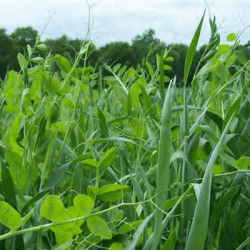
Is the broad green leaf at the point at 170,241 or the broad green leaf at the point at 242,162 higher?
the broad green leaf at the point at 242,162

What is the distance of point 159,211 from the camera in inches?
18.2

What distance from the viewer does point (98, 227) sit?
1.50 ft

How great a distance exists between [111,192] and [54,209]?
10 cm

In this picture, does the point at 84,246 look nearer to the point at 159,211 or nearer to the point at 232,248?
the point at 159,211

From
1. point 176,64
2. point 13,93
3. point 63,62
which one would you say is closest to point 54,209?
point 63,62

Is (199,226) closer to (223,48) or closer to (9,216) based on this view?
(9,216)

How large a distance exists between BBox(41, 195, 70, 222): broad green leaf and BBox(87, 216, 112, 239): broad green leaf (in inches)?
1.1

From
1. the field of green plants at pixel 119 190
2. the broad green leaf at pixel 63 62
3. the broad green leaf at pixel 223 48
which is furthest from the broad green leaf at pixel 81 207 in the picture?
the broad green leaf at pixel 223 48

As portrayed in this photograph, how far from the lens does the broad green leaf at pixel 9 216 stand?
405 millimetres

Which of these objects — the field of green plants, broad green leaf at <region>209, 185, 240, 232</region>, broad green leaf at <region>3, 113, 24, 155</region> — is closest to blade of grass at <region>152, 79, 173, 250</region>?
the field of green plants

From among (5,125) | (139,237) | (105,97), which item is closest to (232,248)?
(139,237)

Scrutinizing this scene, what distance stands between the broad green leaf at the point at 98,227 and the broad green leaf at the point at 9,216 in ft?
0.24

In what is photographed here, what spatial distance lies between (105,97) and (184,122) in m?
0.60

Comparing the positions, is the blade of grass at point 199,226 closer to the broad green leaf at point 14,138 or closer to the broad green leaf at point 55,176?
the broad green leaf at point 55,176
